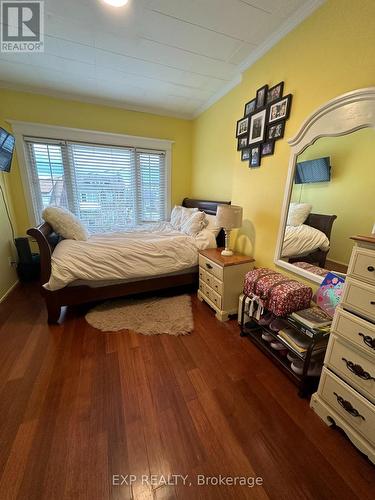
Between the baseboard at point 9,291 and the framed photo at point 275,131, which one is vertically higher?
the framed photo at point 275,131

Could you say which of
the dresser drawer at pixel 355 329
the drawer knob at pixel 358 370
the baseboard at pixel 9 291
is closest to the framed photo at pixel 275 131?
the dresser drawer at pixel 355 329

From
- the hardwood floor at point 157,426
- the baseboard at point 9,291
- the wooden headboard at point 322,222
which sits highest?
the wooden headboard at point 322,222

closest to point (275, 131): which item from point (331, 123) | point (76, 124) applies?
point (331, 123)

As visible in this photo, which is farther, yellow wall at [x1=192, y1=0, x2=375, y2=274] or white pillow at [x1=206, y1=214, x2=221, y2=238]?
white pillow at [x1=206, y1=214, x2=221, y2=238]

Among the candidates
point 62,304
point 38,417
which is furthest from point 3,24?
point 38,417

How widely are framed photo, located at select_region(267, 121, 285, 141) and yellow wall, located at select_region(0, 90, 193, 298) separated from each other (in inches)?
85.2

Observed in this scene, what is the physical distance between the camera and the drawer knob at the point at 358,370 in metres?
0.94

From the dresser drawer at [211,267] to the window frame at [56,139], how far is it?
2362 millimetres

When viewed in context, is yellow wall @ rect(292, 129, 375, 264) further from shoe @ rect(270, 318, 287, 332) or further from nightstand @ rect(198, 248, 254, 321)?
nightstand @ rect(198, 248, 254, 321)

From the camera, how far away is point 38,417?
1.16 meters

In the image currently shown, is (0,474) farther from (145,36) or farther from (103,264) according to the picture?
(145,36)

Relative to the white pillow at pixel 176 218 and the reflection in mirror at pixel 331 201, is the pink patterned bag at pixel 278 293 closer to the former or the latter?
the reflection in mirror at pixel 331 201

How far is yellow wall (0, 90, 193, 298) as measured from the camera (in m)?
2.66

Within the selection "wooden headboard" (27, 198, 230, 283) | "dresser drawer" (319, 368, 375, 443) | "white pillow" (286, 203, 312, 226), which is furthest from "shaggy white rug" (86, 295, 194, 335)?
"white pillow" (286, 203, 312, 226)
